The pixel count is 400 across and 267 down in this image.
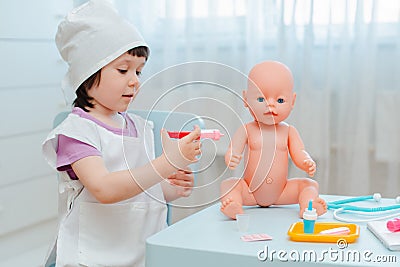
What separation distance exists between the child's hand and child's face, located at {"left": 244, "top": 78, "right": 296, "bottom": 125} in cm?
13

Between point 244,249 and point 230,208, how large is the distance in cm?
16

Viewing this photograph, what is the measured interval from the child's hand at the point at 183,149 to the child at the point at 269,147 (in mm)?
91

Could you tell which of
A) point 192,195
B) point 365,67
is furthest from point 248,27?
point 192,195

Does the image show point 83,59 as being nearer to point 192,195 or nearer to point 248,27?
point 192,195

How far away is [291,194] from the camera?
0.92 metres

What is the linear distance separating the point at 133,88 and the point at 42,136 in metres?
1.07

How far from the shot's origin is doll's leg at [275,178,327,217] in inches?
34.5

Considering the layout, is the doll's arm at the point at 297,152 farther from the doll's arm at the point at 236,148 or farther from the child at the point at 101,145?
the child at the point at 101,145

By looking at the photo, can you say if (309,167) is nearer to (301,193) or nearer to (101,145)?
(301,193)

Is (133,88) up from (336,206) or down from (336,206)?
up

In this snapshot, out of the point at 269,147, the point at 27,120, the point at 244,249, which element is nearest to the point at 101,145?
the point at 269,147

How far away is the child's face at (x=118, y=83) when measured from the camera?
1004mm

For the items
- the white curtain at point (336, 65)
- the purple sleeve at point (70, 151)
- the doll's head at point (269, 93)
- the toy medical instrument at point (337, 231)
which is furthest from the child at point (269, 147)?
the white curtain at point (336, 65)

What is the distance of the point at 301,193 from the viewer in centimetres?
90
